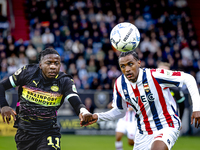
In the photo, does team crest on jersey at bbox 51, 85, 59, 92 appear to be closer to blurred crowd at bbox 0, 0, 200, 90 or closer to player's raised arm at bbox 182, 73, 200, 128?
player's raised arm at bbox 182, 73, 200, 128

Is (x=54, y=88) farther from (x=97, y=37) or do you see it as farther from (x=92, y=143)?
(x=97, y=37)

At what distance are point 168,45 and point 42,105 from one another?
1344 centimetres

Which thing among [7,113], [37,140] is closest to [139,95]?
[37,140]

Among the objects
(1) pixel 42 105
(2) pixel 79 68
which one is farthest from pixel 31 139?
(2) pixel 79 68

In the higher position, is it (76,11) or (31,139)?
(76,11)

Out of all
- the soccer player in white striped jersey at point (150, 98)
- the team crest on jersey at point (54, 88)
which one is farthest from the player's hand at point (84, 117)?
the team crest on jersey at point (54, 88)

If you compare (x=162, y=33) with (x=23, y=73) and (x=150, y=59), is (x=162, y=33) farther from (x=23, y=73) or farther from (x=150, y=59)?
(x=23, y=73)

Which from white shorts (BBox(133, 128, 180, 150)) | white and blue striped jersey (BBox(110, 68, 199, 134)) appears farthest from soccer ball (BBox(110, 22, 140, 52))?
white shorts (BBox(133, 128, 180, 150))

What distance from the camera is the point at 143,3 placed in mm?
19797

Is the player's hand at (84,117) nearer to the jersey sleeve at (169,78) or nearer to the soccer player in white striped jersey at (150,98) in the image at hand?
the soccer player in white striped jersey at (150,98)

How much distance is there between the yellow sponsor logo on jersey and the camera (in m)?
4.70

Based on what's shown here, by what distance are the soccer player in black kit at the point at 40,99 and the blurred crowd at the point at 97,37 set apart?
326 inches

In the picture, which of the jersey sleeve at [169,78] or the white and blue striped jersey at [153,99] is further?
the white and blue striped jersey at [153,99]

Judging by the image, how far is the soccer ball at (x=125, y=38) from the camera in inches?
192
